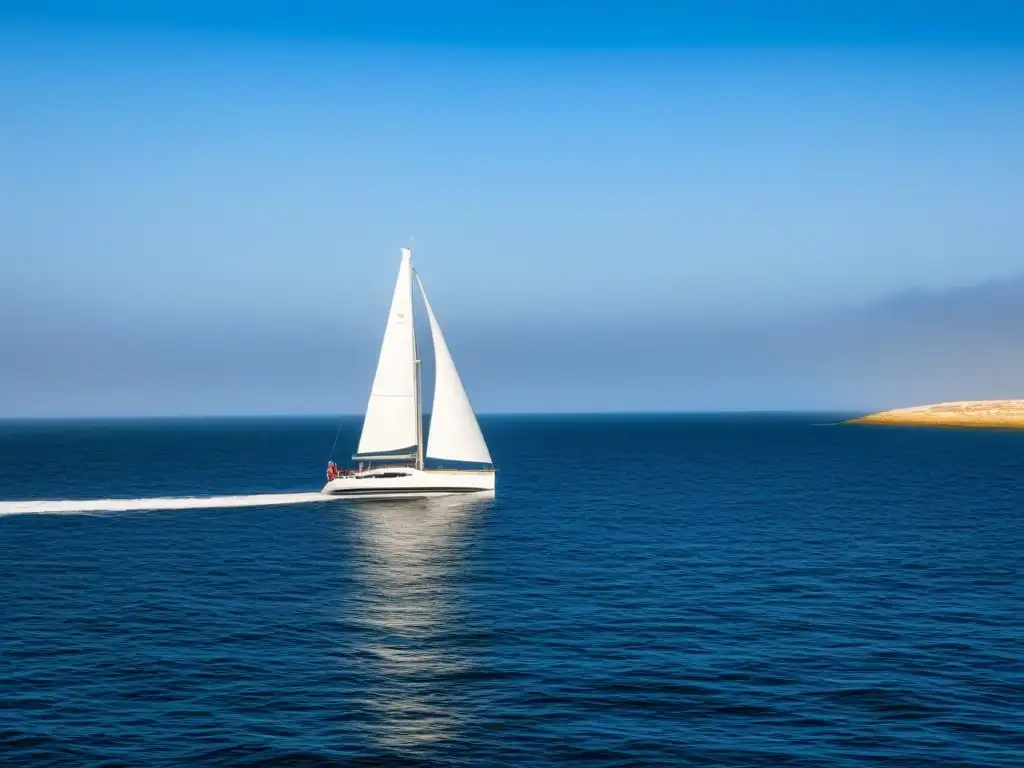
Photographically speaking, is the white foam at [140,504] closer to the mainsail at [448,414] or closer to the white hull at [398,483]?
the white hull at [398,483]

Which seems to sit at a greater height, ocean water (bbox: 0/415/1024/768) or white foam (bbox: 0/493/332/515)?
white foam (bbox: 0/493/332/515)

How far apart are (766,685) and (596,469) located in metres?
109

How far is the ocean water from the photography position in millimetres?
25109

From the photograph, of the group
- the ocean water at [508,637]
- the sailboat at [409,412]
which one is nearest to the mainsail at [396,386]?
the sailboat at [409,412]

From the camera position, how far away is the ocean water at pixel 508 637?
25109 millimetres

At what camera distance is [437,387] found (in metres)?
77.6

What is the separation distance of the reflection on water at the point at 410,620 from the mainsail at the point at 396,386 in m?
7.36

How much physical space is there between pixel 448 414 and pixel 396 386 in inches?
196

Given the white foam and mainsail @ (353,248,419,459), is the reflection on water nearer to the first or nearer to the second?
mainsail @ (353,248,419,459)

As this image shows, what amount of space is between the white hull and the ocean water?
1.86 m

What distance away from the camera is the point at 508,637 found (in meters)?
35.8

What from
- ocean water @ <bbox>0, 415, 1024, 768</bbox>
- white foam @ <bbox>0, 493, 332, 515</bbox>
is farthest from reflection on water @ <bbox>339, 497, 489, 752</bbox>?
white foam @ <bbox>0, 493, 332, 515</bbox>

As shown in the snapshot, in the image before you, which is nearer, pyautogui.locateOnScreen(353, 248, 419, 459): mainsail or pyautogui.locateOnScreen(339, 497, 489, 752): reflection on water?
pyautogui.locateOnScreen(339, 497, 489, 752): reflection on water

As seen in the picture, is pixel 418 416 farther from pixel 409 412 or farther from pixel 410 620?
pixel 410 620
